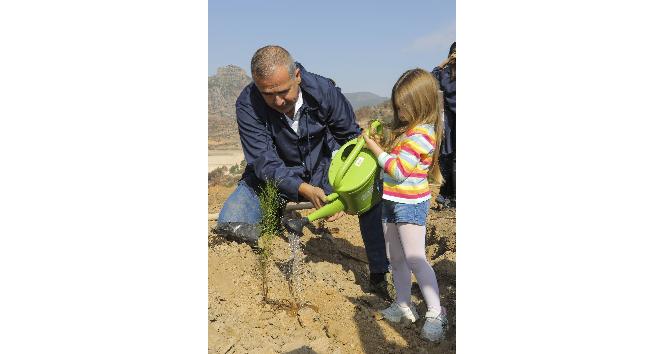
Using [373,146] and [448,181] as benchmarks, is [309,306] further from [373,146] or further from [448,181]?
[448,181]

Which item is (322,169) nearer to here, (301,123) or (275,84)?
(301,123)

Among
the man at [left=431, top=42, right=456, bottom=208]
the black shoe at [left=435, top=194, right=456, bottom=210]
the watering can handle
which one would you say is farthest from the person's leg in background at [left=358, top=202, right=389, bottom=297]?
the black shoe at [left=435, top=194, right=456, bottom=210]

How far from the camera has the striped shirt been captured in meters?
2.39

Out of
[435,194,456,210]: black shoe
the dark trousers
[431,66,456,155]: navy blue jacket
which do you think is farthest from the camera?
[435,194,456,210]: black shoe

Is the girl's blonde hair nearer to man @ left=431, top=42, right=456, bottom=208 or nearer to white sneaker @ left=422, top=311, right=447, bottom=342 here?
white sneaker @ left=422, top=311, right=447, bottom=342

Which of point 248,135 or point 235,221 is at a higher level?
point 248,135

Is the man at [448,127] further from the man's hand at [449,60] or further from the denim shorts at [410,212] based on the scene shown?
the denim shorts at [410,212]

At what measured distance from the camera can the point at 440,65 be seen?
14.0 ft

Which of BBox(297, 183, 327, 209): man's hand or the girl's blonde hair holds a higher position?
the girl's blonde hair

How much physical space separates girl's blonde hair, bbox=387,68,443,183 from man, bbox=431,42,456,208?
1.50 meters

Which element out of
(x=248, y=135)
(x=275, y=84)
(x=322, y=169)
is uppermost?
(x=275, y=84)

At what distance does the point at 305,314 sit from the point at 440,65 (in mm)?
2393

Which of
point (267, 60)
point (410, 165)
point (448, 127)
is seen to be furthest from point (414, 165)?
point (448, 127)
